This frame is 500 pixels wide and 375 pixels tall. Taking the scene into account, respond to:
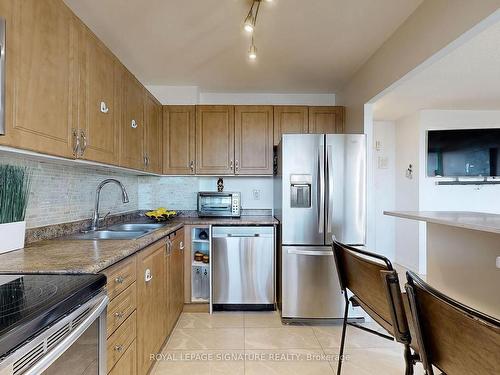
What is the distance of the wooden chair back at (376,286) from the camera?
3.33ft

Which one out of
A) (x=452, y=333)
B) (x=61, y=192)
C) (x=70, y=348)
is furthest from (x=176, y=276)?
(x=452, y=333)

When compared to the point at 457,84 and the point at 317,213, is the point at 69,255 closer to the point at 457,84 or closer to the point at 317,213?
the point at 317,213

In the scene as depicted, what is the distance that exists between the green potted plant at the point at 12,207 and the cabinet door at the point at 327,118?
2782mm

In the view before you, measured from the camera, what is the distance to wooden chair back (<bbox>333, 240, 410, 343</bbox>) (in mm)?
1014

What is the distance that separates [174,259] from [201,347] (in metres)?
0.73

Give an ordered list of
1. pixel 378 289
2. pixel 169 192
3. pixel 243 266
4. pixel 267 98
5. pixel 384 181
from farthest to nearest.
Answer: pixel 384 181
pixel 267 98
pixel 169 192
pixel 243 266
pixel 378 289

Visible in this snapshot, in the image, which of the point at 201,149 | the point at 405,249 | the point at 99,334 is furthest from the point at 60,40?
the point at 405,249

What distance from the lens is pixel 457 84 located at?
303cm

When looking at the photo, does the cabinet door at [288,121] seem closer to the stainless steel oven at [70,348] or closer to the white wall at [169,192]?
the white wall at [169,192]

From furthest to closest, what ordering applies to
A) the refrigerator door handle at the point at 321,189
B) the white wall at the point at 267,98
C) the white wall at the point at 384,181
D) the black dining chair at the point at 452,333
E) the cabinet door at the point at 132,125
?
the white wall at the point at 384,181, the white wall at the point at 267,98, the refrigerator door handle at the point at 321,189, the cabinet door at the point at 132,125, the black dining chair at the point at 452,333

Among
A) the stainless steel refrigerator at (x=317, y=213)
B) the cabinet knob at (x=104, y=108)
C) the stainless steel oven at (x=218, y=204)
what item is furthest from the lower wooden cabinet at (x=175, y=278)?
the cabinet knob at (x=104, y=108)

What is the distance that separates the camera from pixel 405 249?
422 cm

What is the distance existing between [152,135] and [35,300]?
2.31 metres

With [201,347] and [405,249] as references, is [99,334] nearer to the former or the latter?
[201,347]
